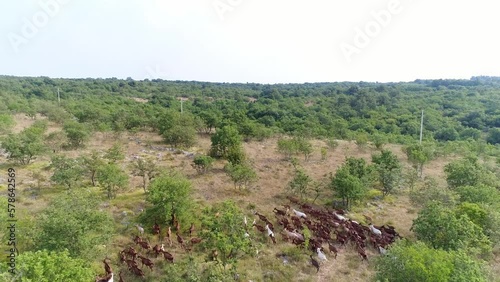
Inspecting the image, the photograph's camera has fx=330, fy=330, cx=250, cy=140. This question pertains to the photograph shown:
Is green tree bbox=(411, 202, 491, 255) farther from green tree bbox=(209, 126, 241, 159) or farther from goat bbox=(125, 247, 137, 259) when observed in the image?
green tree bbox=(209, 126, 241, 159)

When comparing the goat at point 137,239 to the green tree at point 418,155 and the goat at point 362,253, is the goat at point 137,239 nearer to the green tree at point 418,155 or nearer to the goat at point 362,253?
the goat at point 362,253

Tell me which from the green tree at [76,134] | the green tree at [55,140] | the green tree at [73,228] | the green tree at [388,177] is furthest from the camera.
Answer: the green tree at [76,134]

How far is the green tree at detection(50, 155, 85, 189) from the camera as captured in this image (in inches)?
687

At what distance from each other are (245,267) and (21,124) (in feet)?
120

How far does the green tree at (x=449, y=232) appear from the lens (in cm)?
1204

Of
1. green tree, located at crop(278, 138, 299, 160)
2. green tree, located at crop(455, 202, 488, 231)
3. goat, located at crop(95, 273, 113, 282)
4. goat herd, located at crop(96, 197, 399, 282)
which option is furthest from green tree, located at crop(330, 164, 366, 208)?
goat, located at crop(95, 273, 113, 282)

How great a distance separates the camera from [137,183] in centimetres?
2109

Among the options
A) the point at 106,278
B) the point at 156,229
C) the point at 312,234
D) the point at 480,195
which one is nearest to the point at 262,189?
the point at 312,234

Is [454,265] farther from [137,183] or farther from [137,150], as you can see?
[137,150]

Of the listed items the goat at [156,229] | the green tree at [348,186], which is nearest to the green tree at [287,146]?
the green tree at [348,186]

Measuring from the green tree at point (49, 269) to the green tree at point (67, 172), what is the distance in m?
9.78

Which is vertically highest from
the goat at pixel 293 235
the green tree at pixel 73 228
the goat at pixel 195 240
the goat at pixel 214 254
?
the green tree at pixel 73 228

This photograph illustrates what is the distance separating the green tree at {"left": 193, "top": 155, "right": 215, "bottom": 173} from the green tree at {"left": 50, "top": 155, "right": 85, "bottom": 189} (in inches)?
277

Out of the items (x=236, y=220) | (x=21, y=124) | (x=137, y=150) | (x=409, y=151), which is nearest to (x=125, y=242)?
(x=236, y=220)
